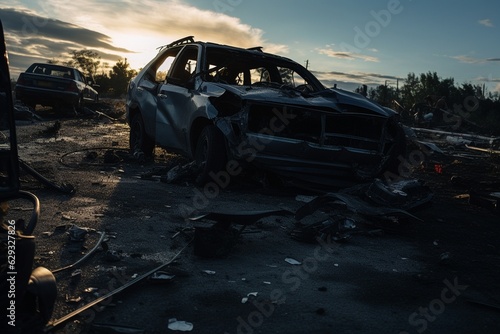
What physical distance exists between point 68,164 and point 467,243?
19.4ft

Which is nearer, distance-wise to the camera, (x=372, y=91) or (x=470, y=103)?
(x=470, y=103)

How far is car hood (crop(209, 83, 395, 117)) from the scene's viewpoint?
6.06m

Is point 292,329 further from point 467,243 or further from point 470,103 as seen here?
point 470,103

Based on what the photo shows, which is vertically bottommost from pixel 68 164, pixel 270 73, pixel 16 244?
pixel 68 164

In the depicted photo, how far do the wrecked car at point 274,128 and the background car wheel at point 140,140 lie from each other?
1.37 meters

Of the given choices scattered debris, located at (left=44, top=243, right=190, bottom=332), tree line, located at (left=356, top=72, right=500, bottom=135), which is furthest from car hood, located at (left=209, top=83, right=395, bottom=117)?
tree line, located at (left=356, top=72, right=500, bottom=135)

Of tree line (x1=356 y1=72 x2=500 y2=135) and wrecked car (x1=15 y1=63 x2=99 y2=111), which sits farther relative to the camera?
tree line (x1=356 y1=72 x2=500 y2=135)

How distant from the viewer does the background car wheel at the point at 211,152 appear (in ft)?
20.8

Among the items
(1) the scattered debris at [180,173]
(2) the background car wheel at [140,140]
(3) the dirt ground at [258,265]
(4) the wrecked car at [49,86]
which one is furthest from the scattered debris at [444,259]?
(4) the wrecked car at [49,86]

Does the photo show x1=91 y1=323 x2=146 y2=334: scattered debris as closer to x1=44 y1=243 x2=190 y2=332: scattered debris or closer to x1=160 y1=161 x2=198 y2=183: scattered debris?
x1=44 y1=243 x2=190 y2=332: scattered debris

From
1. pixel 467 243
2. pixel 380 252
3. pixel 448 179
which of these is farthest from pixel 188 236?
pixel 448 179

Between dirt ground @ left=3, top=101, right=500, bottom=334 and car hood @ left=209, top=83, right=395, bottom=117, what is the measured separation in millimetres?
1248

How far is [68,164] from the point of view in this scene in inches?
315

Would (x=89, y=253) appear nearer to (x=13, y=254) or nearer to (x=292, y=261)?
(x=292, y=261)
